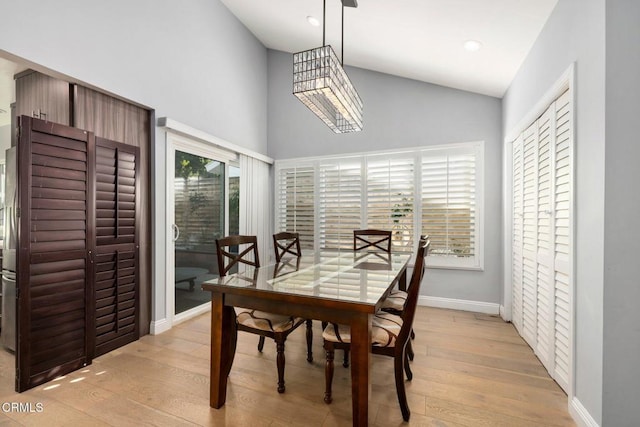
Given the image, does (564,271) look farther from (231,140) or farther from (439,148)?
(231,140)

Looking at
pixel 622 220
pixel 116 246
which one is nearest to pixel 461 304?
pixel 622 220

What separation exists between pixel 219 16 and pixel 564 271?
4.50m

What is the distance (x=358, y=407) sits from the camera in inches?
58.4

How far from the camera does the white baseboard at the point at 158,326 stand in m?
2.93

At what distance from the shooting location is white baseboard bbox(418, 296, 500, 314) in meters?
3.54

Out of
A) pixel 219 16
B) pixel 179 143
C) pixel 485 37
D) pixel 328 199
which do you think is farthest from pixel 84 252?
pixel 485 37

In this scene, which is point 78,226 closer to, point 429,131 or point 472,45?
point 472,45

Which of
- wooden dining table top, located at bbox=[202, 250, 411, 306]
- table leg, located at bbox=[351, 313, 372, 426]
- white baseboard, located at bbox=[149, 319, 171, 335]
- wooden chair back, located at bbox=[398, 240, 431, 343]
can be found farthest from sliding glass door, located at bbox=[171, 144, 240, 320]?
wooden chair back, located at bbox=[398, 240, 431, 343]

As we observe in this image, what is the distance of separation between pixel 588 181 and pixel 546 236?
0.83 meters

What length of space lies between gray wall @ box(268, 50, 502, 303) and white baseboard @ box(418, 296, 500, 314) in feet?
0.17

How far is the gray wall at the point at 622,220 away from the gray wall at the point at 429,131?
2.18 m

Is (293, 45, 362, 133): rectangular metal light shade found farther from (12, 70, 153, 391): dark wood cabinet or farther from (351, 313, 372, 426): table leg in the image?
(12, 70, 153, 391): dark wood cabinet

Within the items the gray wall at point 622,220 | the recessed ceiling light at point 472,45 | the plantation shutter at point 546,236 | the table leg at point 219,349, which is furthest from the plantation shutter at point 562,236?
the table leg at point 219,349

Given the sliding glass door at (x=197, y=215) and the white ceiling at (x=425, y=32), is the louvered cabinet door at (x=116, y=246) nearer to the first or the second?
the sliding glass door at (x=197, y=215)
